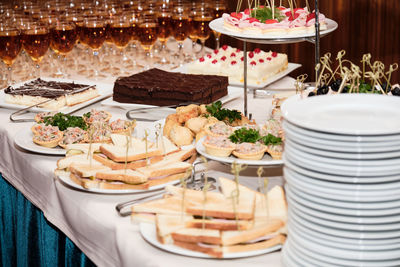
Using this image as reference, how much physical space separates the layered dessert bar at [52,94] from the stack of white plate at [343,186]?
164cm

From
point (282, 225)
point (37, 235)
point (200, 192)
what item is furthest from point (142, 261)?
point (37, 235)

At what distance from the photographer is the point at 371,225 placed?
3.73ft

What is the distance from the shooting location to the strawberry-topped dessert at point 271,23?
86.5 inches

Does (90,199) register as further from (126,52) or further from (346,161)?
(126,52)

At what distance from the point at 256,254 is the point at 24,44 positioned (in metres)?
2.10

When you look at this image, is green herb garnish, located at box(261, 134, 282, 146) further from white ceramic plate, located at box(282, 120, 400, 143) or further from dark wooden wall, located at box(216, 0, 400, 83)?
dark wooden wall, located at box(216, 0, 400, 83)

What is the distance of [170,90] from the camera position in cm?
272

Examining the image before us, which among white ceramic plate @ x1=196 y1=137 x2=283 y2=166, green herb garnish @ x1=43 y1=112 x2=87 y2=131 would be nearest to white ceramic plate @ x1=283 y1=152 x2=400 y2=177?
white ceramic plate @ x1=196 y1=137 x2=283 y2=166

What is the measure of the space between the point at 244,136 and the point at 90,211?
514mm

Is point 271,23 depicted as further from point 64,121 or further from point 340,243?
point 340,243

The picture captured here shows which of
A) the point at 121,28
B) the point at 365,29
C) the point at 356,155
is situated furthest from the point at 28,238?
the point at 365,29

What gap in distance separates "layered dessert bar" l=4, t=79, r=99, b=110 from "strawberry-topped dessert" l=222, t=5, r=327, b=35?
30.7 inches

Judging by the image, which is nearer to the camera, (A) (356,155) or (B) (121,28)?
(A) (356,155)

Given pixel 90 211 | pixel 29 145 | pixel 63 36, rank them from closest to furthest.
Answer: pixel 90 211
pixel 29 145
pixel 63 36
